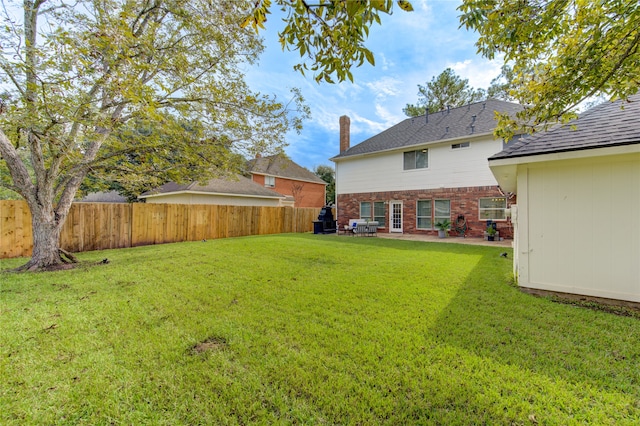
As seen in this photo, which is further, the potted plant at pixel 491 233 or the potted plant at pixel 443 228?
the potted plant at pixel 443 228

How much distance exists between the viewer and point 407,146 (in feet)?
51.5

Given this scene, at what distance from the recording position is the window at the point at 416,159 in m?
15.5

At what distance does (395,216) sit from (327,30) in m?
15.3

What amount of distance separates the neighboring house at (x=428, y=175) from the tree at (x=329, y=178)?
16.0 meters

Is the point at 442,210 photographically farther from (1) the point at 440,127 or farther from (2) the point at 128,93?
(2) the point at 128,93

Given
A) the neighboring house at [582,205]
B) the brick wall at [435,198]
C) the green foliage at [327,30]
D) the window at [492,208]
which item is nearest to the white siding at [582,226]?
the neighboring house at [582,205]

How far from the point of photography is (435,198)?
49.5 feet

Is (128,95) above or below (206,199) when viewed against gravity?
above

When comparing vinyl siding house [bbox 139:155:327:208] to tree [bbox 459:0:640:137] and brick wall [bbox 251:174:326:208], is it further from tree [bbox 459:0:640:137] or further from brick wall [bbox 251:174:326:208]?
tree [bbox 459:0:640:137]

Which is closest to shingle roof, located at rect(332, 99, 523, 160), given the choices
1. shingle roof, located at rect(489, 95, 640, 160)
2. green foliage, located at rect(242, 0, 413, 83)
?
shingle roof, located at rect(489, 95, 640, 160)

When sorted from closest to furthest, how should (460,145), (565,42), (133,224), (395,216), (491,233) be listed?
(565,42) → (133,224) → (491,233) → (460,145) → (395,216)

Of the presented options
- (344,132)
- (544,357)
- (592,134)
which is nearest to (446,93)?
(344,132)

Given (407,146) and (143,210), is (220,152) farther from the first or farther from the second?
(407,146)

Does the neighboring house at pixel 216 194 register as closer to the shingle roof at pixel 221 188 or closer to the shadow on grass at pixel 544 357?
the shingle roof at pixel 221 188
